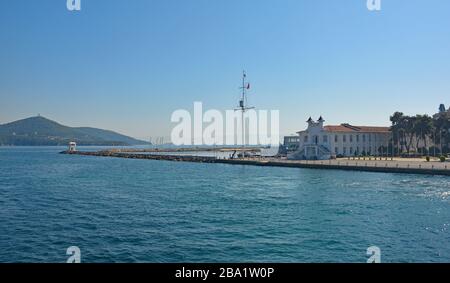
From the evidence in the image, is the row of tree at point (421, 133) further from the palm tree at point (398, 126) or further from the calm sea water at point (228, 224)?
the calm sea water at point (228, 224)

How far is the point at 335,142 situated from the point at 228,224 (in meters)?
72.1

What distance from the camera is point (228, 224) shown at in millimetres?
24875

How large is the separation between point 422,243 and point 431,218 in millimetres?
7401

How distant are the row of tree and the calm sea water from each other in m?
54.1

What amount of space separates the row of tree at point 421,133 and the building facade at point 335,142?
4.57 meters

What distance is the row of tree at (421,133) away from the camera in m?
90.9

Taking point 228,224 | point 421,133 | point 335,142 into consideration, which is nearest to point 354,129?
point 335,142

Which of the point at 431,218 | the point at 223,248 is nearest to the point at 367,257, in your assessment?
the point at 223,248

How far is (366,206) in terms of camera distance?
31.5 meters

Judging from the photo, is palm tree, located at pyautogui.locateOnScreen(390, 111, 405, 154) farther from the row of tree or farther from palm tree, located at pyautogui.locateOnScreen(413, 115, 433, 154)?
palm tree, located at pyautogui.locateOnScreen(413, 115, 433, 154)

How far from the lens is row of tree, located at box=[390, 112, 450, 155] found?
298 ft

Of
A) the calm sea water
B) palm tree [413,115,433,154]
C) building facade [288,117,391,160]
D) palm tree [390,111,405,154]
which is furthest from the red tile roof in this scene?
the calm sea water

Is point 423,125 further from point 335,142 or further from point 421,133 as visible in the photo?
point 335,142
